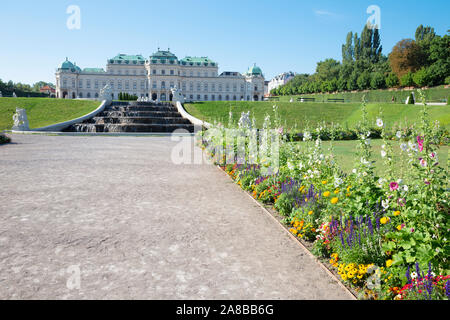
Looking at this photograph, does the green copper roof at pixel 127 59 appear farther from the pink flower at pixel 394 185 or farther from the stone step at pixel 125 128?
the pink flower at pixel 394 185

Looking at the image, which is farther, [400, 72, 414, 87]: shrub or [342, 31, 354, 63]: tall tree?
[342, 31, 354, 63]: tall tree

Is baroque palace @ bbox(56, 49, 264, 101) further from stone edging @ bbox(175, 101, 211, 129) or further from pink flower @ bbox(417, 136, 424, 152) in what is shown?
pink flower @ bbox(417, 136, 424, 152)

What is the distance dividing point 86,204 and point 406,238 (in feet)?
17.3

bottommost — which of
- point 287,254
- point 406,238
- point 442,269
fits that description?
point 287,254

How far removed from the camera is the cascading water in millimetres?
27031

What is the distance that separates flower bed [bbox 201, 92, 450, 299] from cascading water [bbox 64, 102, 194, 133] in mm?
22704

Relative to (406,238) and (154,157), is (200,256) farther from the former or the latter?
(154,157)

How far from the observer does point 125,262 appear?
397 cm

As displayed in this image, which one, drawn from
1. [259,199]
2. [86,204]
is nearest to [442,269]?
[259,199]

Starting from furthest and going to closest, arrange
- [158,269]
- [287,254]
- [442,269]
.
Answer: [287,254], [158,269], [442,269]

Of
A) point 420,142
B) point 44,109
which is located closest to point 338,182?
point 420,142

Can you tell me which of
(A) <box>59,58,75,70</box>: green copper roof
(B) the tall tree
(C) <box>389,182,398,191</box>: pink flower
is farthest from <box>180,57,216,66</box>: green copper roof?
(C) <box>389,182,398,191</box>: pink flower

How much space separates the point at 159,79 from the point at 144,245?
89.2 m

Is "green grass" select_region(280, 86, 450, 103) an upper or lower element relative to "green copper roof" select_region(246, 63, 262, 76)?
lower
